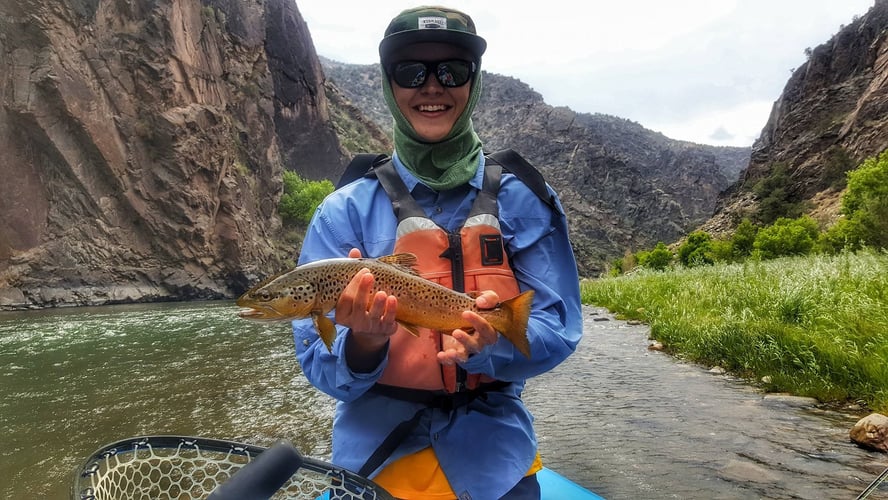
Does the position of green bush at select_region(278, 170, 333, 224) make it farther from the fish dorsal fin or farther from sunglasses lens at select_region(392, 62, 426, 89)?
the fish dorsal fin

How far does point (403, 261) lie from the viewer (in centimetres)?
209

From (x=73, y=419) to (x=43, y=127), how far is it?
1222 inches

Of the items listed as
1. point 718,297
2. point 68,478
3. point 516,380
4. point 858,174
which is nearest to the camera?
point 516,380

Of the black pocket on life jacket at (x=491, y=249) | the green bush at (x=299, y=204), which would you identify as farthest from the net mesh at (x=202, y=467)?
the green bush at (x=299, y=204)

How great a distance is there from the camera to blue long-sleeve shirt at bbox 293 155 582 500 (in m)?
1.96

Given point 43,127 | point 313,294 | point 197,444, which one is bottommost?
point 197,444

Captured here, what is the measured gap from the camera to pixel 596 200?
14875 centimetres

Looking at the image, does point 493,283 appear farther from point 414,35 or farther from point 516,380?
point 414,35

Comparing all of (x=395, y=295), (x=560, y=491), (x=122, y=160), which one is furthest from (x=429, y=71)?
(x=122, y=160)

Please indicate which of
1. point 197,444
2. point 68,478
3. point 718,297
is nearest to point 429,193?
point 197,444

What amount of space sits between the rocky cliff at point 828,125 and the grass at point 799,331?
147 feet

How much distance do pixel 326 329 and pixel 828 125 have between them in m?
79.9

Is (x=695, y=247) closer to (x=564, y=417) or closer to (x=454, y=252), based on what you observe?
(x=564, y=417)

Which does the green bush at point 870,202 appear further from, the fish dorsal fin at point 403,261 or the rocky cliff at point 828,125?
the fish dorsal fin at point 403,261
